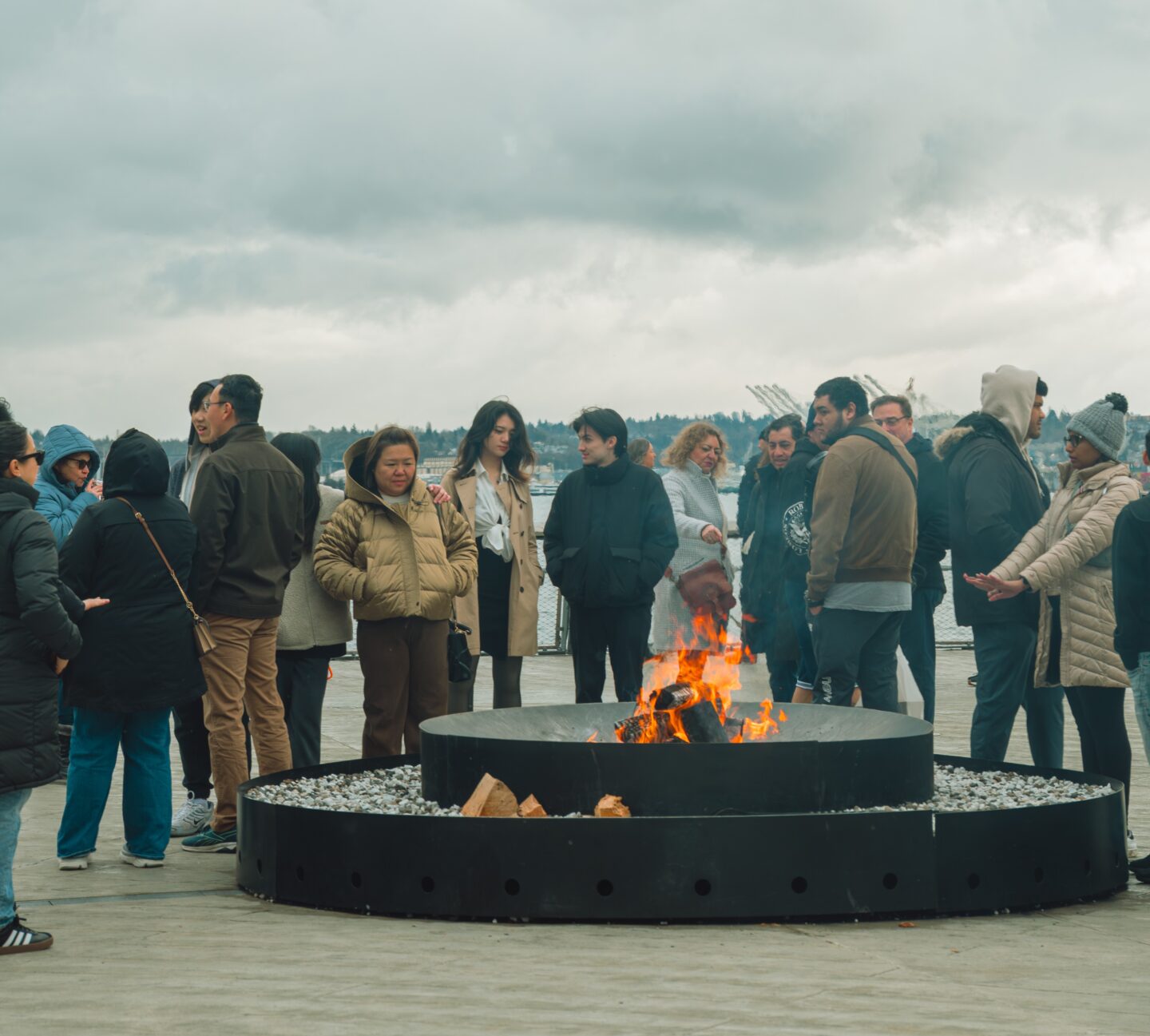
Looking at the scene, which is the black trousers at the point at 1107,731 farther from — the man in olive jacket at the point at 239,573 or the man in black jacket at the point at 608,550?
the man in olive jacket at the point at 239,573

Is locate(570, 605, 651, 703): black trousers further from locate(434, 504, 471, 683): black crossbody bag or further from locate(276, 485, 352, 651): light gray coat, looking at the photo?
locate(276, 485, 352, 651): light gray coat

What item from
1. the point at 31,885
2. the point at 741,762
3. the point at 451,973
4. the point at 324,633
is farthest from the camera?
the point at 324,633

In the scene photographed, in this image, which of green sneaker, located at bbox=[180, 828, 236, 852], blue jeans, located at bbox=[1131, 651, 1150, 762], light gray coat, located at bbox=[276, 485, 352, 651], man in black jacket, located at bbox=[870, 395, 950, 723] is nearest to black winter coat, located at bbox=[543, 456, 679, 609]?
light gray coat, located at bbox=[276, 485, 352, 651]

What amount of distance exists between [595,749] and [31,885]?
2.40 meters

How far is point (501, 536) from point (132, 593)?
3.02m

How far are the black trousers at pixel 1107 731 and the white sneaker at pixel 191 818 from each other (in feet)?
13.8

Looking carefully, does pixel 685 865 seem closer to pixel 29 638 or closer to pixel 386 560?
pixel 29 638

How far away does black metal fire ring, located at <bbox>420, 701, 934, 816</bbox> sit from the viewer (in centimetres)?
602

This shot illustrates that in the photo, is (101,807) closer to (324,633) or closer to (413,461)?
(324,633)

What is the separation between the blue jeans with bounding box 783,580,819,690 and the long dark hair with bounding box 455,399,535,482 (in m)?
1.87

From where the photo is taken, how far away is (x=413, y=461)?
8.38m

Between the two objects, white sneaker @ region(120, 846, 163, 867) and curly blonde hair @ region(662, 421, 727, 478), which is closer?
white sneaker @ region(120, 846, 163, 867)

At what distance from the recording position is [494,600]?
9398 millimetres

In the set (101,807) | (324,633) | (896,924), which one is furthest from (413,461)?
(896,924)
